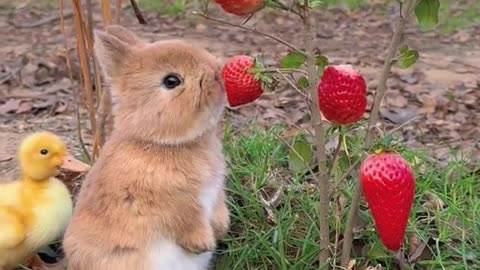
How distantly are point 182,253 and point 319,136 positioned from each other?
1.50 feet

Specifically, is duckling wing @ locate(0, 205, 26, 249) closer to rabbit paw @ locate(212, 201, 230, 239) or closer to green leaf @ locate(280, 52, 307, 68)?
rabbit paw @ locate(212, 201, 230, 239)

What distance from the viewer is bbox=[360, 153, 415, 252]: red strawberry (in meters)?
1.93

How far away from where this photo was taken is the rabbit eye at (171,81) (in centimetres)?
219

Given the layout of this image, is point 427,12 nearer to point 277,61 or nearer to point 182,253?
point 182,253

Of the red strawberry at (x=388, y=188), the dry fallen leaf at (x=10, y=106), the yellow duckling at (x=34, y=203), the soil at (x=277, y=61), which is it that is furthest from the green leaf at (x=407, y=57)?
the dry fallen leaf at (x=10, y=106)

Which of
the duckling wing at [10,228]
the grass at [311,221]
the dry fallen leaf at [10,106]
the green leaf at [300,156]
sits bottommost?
the dry fallen leaf at [10,106]

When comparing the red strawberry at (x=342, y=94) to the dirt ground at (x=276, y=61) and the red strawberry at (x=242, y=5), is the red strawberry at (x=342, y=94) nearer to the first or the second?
the red strawberry at (x=242, y=5)

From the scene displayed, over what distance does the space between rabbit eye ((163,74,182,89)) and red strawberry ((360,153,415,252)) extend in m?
0.51

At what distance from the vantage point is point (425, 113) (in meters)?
4.48

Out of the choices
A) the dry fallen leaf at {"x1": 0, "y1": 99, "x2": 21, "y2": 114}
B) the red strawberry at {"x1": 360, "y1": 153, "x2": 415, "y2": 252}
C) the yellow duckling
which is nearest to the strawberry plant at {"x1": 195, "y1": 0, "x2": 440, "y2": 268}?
the red strawberry at {"x1": 360, "y1": 153, "x2": 415, "y2": 252}

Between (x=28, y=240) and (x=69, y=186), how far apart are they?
46cm

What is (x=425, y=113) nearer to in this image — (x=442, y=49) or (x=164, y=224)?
(x=442, y=49)

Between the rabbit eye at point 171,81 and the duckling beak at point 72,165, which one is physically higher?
the rabbit eye at point 171,81

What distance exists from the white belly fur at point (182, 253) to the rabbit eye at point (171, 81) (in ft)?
0.91
